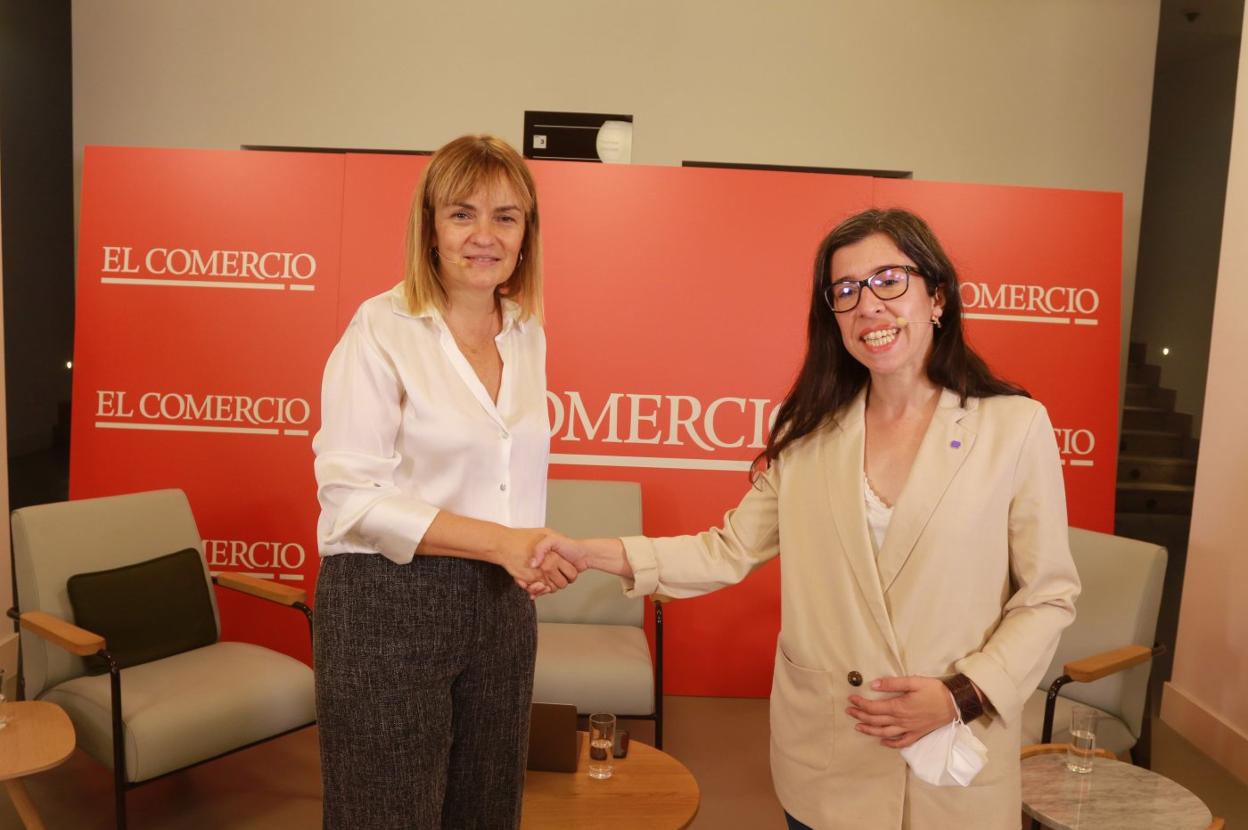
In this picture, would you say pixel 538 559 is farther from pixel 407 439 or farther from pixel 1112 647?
pixel 1112 647

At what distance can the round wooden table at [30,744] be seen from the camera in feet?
7.92

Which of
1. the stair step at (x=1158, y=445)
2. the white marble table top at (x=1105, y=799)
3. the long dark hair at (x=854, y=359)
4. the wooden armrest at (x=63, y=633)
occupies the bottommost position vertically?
the white marble table top at (x=1105, y=799)

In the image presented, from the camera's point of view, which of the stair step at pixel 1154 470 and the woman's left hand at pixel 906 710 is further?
the stair step at pixel 1154 470

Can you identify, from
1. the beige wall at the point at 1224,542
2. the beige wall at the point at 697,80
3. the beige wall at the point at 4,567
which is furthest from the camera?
the beige wall at the point at 697,80

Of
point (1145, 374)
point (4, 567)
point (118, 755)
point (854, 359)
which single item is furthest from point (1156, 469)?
point (4, 567)

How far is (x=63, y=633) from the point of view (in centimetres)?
286

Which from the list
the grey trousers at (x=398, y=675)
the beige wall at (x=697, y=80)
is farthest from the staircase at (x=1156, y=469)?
the grey trousers at (x=398, y=675)

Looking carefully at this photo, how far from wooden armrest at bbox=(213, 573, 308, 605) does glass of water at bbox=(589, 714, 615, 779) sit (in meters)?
1.32

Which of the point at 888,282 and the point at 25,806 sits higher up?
the point at 888,282

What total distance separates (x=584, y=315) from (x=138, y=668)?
227cm

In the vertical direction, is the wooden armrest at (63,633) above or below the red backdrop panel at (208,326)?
below

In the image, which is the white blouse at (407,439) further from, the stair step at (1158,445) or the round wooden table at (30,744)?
the stair step at (1158,445)

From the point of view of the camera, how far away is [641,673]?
3.36 m

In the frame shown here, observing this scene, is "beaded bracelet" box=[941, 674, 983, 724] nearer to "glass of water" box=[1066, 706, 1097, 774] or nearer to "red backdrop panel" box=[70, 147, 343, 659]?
"glass of water" box=[1066, 706, 1097, 774]
